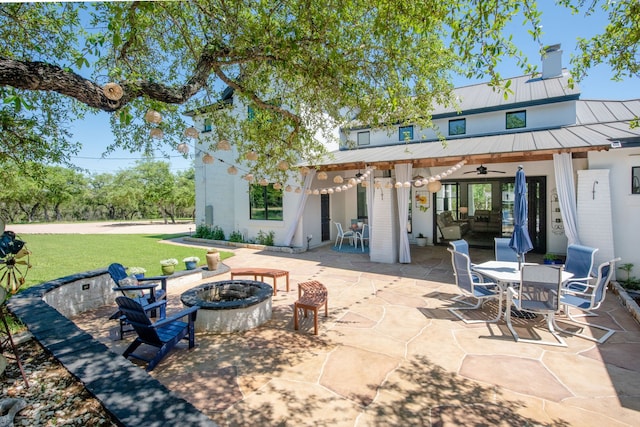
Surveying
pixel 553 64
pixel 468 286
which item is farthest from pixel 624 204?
pixel 553 64

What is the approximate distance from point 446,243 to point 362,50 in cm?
1008

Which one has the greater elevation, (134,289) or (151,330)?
(134,289)

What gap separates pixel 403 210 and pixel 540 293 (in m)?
5.73

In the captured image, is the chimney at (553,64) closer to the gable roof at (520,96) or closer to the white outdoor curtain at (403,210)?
the gable roof at (520,96)

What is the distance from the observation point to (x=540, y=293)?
5.34m

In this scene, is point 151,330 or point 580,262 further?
point 580,262

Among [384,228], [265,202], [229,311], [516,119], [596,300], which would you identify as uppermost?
[516,119]

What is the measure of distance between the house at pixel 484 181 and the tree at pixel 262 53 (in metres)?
1.93

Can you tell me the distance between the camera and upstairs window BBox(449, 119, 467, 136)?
44.1 ft

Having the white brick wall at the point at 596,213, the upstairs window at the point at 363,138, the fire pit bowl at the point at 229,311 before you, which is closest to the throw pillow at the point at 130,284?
the fire pit bowl at the point at 229,311

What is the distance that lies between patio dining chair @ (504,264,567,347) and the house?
3.97m

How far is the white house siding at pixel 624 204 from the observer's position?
800cm

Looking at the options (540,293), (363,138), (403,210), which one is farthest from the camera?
(363,138)

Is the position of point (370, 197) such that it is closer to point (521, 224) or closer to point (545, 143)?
point (545, 143)
